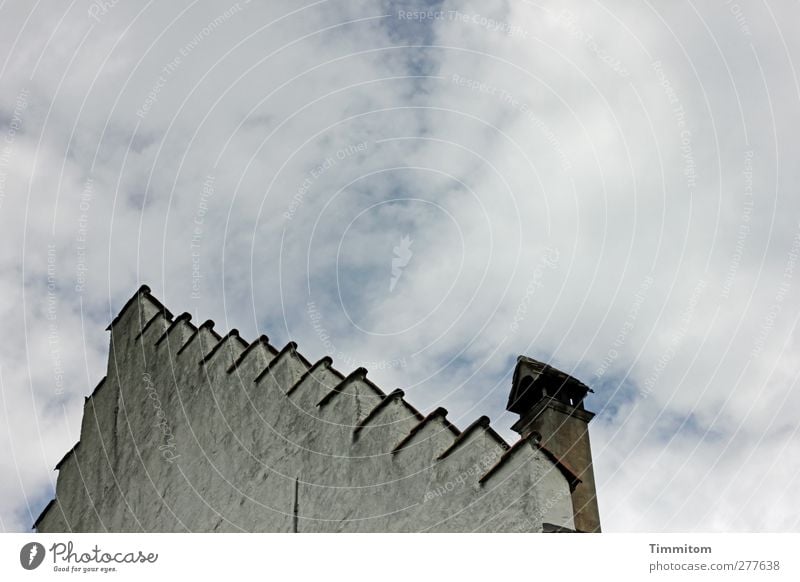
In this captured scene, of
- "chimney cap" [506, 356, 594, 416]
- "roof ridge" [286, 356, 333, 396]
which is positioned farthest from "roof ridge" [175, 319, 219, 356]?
"chimney cap" [506, 356, 594, 416]

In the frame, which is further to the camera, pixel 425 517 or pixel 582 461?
pixel 582 461

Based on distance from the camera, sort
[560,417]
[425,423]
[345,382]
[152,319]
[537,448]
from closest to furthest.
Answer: [537,448], [425,423], [345,382], [560,417], [152,319]

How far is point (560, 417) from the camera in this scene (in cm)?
1357

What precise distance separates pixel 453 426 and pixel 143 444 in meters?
7.33

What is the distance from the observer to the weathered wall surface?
951 centimetres

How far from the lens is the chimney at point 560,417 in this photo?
13078mm

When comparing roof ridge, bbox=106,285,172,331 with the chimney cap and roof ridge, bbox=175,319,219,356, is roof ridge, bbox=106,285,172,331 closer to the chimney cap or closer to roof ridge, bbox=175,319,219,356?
roof ridge, bbox=175,319,219,356

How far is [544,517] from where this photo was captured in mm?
8695

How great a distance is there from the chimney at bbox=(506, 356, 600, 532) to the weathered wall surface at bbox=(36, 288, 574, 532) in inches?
129

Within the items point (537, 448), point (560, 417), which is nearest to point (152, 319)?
point (560, 417)

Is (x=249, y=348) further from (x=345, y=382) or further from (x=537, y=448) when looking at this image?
(x=537, y=448)

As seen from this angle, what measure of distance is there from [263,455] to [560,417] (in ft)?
14.5
